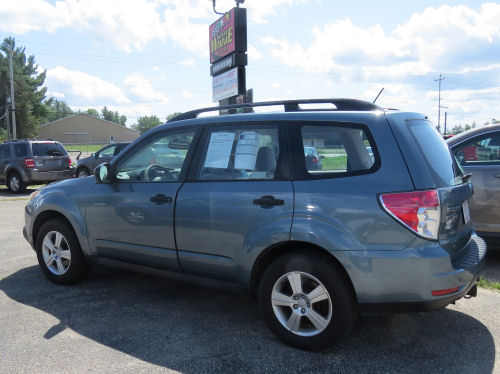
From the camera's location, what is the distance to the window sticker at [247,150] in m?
3.52

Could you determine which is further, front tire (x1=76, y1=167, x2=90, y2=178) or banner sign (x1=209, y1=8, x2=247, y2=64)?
front tire (x1=76, y1=167, x2=90, y2=178)

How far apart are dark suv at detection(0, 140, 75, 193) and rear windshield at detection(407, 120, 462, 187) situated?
13.8m

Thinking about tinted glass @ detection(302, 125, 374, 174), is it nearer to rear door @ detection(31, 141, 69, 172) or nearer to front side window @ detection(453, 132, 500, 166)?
front side window @ detection(453, 132, 500, 166)

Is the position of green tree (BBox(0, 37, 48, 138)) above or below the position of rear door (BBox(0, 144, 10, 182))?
above

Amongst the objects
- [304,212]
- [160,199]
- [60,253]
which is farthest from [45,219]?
[304,212]

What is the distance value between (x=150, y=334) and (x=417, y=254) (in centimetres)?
211

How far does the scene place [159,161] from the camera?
13.5 feet

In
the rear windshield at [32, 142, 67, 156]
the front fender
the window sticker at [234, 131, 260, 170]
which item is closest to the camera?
the window sticker at [234, 131, 260, 170]

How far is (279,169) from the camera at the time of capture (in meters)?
3.33

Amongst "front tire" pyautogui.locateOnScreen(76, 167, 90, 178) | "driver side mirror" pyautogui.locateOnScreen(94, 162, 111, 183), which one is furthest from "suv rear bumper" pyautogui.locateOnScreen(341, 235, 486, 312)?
"front tire" pyautogui.locateOnScreen(76, 167, 90, 178)

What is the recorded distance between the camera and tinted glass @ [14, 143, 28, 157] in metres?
14.7

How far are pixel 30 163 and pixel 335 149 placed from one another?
13.6 metres

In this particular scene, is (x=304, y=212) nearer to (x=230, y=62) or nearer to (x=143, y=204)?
(x=143, y=204)

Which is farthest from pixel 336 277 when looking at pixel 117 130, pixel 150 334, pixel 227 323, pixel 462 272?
pixel 117 130
